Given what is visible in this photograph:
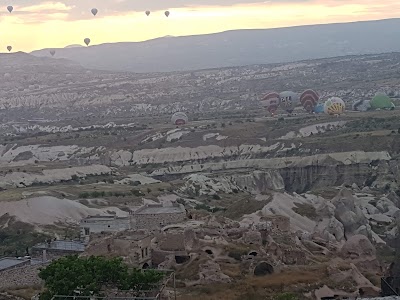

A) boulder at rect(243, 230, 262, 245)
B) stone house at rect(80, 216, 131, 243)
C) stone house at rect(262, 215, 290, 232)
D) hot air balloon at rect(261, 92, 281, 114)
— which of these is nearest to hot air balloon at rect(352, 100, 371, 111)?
hot air balloon at rect(261, 92, 281, 114)

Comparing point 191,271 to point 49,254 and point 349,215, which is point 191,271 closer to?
point 49,254

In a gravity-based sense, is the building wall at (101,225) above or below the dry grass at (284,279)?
below

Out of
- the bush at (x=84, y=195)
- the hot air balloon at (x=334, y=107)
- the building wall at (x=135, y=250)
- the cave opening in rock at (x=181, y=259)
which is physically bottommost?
the hot air balloon at (x=334, y=107)

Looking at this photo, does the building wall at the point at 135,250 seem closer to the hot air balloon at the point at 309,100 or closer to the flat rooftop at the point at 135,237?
the flat rooftop at the point at 135,237

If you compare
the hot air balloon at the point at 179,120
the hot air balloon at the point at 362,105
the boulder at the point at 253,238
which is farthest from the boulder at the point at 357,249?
the hot air balloon at the point at 362,105

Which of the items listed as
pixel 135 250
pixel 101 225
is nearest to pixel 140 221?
pixel 101 225
